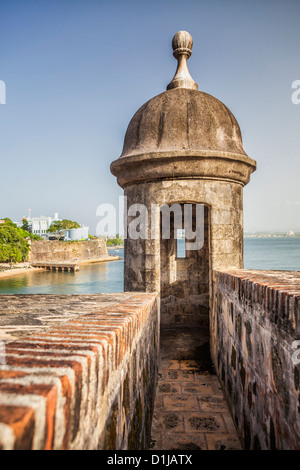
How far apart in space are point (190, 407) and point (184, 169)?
2.95 metres

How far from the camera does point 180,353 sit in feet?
15.9

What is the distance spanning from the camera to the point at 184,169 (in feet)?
14.5

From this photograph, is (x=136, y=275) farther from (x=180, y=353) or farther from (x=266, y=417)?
(x=266, y=417)

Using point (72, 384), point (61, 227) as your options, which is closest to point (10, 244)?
point (61, 227)

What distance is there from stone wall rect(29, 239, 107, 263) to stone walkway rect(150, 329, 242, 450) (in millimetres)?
44176

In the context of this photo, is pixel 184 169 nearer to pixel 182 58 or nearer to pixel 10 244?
pixel 182 58

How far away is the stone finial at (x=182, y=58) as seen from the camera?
5297 millimetres

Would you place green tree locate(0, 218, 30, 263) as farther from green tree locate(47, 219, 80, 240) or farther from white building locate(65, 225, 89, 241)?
white building locate(65, 225, 89, 241)

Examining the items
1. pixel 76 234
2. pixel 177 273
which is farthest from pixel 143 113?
pixel 76 234

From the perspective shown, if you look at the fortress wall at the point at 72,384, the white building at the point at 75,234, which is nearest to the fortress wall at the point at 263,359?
the fortress wall at the point at 72,384

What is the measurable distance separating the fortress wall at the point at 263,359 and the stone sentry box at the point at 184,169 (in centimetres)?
136

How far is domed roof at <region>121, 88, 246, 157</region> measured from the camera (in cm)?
464

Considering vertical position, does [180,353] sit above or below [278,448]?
below
